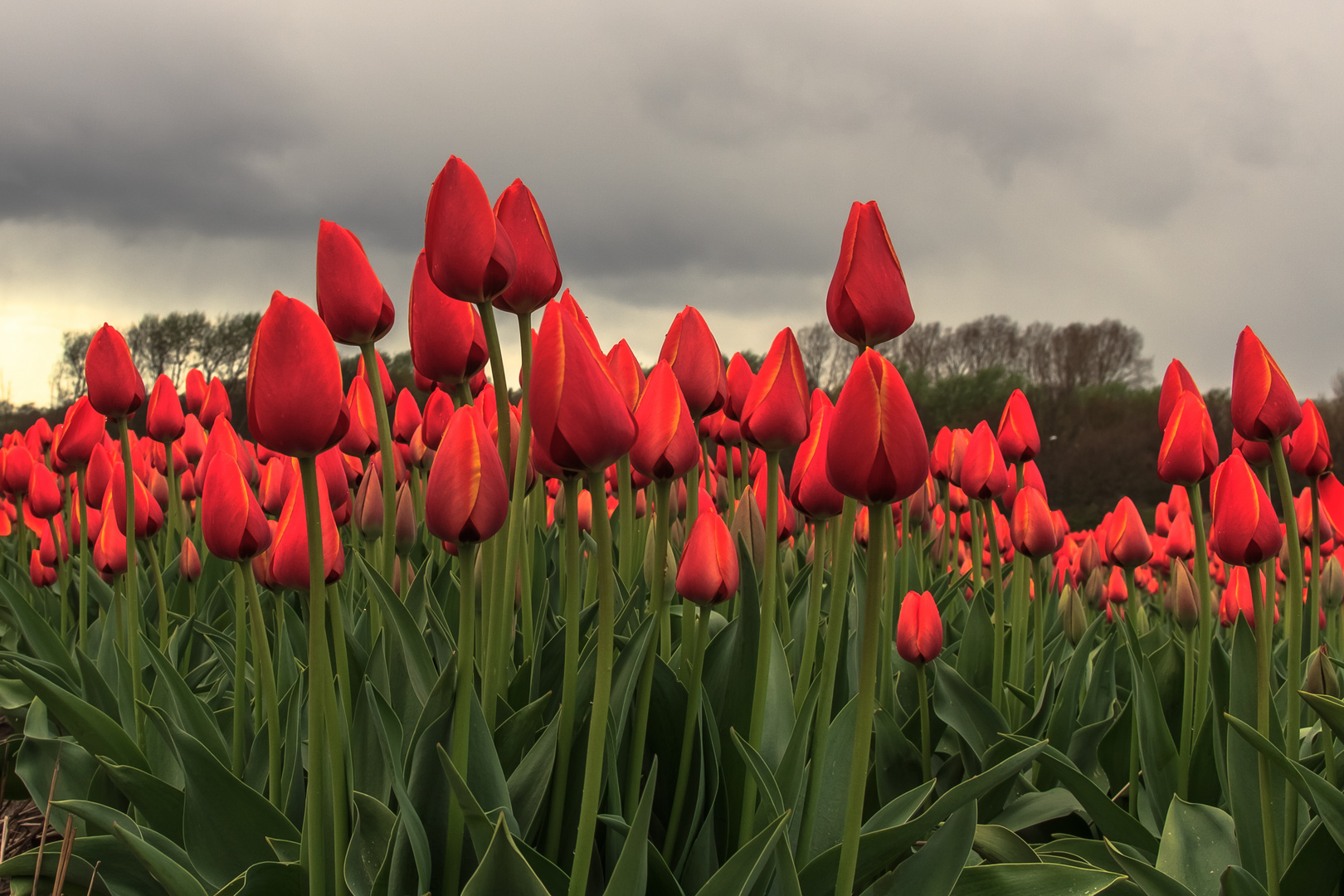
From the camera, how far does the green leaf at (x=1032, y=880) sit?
1.40 m

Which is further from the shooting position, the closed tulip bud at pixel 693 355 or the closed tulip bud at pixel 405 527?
the closed tulip bud at pixel 405 527

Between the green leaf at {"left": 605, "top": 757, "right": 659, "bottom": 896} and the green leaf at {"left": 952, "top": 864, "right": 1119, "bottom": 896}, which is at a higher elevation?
the green leaf at {"left": 605, "top": 757, "right": 659, "bottom": 896}

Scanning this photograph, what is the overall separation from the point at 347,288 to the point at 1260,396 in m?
1.65

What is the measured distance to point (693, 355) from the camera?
1643mm

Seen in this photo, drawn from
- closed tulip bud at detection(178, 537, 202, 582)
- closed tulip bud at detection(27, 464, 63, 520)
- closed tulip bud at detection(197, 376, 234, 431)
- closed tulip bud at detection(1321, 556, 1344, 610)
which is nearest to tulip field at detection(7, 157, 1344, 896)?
closed tulip bud at detection(197, 376, 234, 431)

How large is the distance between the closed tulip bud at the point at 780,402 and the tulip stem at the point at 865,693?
0.40m

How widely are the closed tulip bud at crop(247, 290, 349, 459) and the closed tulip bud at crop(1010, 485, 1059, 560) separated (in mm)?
1851

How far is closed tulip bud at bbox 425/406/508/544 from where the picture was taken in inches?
45.1

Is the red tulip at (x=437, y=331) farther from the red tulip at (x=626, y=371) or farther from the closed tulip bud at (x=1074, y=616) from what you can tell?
the closed tulip bud at (x=1074, y=616)

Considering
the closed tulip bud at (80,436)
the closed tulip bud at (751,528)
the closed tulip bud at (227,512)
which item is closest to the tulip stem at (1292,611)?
the closed tulip bud at (751,528)

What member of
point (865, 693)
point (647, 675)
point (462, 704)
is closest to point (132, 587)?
point (462, 704)

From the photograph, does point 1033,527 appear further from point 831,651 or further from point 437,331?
point 437,331

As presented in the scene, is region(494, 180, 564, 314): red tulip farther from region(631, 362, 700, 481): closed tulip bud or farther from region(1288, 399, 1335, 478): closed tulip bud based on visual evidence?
region(1288, 399, 1335, 478): closed tulip bud

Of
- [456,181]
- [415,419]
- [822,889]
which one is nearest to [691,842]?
[822,889]
